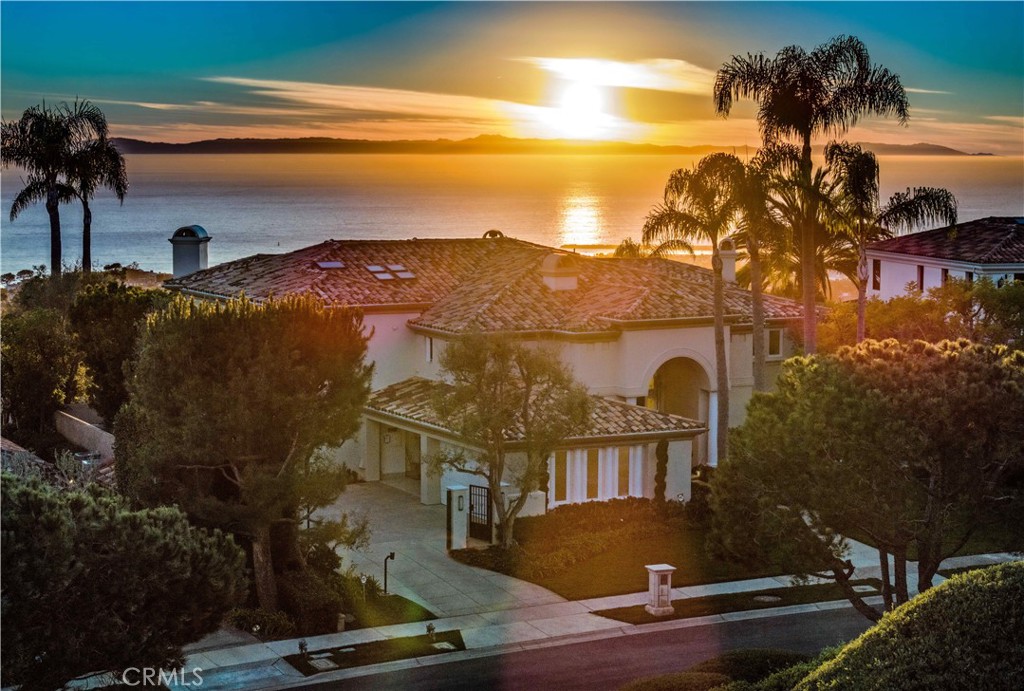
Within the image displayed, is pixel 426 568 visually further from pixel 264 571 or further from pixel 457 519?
pixel 264 571

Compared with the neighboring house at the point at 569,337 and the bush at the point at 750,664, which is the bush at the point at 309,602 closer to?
the neighboring house at the point at 569,337

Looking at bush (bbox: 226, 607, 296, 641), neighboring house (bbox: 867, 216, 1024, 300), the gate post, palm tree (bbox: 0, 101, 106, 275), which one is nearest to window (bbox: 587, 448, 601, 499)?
the gate post

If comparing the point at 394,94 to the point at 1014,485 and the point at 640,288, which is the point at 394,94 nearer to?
the point at 640,288

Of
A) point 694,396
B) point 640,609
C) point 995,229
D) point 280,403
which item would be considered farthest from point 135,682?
point 995,229

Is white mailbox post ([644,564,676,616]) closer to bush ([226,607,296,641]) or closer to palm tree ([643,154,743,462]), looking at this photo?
bush ([226,607,296,641])

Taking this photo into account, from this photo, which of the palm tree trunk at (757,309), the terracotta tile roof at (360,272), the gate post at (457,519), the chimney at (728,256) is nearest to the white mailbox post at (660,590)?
the gate post at (457,519)
